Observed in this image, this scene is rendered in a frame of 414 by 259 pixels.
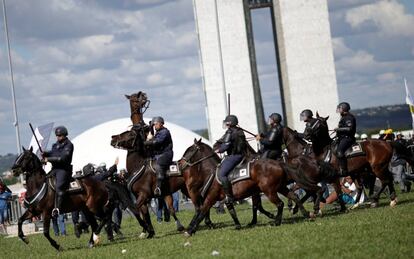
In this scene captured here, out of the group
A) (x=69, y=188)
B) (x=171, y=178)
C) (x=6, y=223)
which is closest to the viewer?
Result: (x=69, y=188)

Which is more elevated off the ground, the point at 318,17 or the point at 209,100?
the point at 318,17

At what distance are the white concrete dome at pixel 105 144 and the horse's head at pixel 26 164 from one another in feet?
137

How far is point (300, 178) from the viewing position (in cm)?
1933

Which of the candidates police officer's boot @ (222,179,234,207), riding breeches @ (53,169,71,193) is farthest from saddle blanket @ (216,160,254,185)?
riding breeches @ (53,169,71,193)

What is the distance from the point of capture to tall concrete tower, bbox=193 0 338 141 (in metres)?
70.5

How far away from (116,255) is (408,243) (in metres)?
5.88

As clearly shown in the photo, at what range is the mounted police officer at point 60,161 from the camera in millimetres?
19141

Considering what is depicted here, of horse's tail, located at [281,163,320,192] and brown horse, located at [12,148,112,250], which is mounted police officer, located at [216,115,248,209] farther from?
brown horse, located at [12,148,112,250]

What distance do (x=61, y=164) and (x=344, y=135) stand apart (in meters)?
7.27

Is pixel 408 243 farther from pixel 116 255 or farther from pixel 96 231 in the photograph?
pixel 96 231

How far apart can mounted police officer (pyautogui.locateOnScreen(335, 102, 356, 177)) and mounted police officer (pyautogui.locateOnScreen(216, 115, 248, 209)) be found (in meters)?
3.45

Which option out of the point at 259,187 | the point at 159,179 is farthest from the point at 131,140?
the point at 259,187

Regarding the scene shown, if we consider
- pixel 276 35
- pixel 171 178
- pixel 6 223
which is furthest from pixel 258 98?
pixel 171 178

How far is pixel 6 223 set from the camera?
34.7 meters
